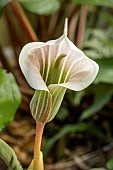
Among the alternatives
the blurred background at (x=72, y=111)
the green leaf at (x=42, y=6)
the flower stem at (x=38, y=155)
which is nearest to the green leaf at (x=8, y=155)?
the flower stem at (x=38, y=155)

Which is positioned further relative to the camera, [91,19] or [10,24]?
[91,19]

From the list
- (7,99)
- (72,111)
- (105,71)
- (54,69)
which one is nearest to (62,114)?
(72,111)

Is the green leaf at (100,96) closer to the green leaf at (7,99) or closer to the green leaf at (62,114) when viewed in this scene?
the green leaf at (62,114)

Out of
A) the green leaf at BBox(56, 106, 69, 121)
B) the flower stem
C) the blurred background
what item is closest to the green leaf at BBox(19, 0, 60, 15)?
the blurred background

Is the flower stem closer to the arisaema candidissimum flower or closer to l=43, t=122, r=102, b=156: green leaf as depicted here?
the arisaema candidissimum flower

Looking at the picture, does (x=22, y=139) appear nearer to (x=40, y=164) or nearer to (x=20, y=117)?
(x=20, y=117)

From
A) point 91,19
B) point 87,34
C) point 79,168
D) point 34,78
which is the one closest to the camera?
point 34,78

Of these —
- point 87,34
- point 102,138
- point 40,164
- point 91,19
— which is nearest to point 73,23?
point 87,34
